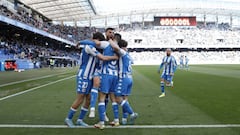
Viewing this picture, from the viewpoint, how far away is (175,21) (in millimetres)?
90125

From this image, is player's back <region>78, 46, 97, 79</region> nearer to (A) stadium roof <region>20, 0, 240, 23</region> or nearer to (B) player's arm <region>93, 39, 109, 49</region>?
(B) player's arm <region>93, 39, 109, 49</region>

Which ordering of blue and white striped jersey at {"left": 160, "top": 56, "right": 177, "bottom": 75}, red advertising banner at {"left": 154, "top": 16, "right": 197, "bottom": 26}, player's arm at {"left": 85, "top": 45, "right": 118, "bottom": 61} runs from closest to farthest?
player's arm at {"left": 85, "top": 45, "right": 118, "bottom": 61} → blue and white striped jersey at {"left": 160, "top": 56, "right": 177, "bottom": 75} → red advertising banner at {"left": 154, "top": 16, "right": 197, "bottom": 26}

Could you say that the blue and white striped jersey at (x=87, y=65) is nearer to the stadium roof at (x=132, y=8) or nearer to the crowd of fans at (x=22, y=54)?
the crowd of fans at (x=22, y=54)

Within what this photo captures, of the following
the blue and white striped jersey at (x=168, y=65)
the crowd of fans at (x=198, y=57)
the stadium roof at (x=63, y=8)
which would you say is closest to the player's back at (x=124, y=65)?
the blue and white striped jersey at (x=168, y=65)

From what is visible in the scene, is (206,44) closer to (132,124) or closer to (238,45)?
(238,45)

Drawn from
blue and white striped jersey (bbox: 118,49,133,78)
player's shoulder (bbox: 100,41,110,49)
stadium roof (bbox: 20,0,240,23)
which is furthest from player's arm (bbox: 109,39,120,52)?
stadium roof (bbox: 20,0,240,23)

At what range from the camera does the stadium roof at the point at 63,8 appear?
61.6 meters

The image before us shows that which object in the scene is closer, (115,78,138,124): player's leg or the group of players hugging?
the group of players hugging

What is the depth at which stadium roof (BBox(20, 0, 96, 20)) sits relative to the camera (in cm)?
6156

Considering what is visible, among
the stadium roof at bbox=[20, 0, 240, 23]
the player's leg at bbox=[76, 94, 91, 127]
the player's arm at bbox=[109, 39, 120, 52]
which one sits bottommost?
the player's leg at bbox=[76, 94, 91, 127]

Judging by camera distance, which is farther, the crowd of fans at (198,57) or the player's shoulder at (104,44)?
the crowd of fans at (198,57)

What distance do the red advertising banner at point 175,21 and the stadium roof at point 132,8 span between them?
173 cm

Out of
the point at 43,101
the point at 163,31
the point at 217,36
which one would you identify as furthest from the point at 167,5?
the point at 43,101

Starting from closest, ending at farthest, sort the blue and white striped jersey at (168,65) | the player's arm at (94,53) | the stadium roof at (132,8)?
the player's arm at (94,53) → the blue and white striped jersey at (168,65) → the stadium roof at (132,8)
